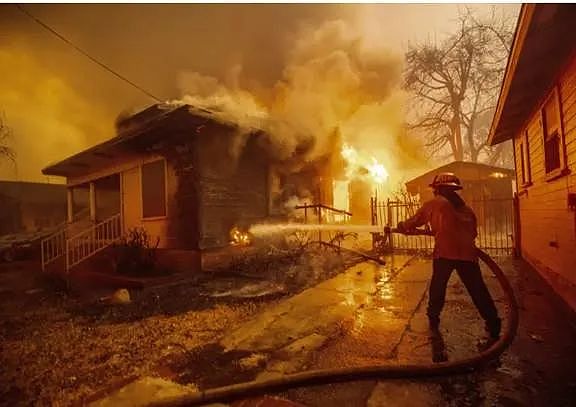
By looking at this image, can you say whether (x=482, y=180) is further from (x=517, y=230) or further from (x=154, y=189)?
(x=154, y=189)

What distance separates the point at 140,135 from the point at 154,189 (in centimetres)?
174

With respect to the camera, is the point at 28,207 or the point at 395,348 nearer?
the point at 395,348

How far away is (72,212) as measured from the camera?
14.3 meters

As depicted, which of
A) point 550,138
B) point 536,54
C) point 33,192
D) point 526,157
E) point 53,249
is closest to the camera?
point 536,54

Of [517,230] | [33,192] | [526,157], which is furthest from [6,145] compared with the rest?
[33,192]

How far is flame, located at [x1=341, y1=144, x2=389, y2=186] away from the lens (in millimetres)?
15302

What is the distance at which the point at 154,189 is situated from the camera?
9805mm

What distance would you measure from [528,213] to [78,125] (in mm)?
14968

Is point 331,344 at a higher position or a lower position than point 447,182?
lower

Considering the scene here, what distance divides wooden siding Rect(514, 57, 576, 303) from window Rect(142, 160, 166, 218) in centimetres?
916

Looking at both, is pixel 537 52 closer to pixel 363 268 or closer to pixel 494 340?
pixel 494 340

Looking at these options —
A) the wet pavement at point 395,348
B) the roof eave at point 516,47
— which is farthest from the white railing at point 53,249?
the roof eave at point 516,47

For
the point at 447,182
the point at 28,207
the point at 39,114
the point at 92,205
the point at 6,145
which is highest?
the point at 39,114

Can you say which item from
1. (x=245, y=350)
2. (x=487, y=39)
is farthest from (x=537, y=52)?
(x=487, y=39)
